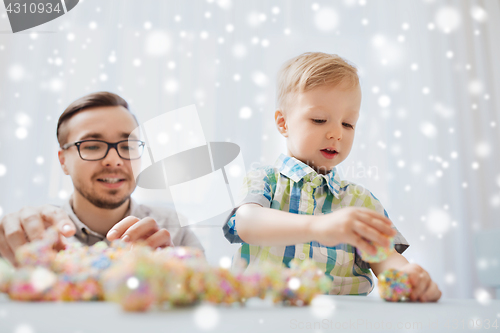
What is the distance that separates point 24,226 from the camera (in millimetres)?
Answer: 824

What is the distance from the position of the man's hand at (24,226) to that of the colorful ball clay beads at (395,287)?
65 centimetres

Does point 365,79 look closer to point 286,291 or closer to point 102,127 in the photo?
point 102,127

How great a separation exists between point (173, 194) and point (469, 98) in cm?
181

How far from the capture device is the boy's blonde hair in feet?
2.67

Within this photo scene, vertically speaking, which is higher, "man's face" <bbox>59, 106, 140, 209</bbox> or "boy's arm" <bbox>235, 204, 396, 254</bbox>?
"man's face" <bbox>59, 106, 140, 209</bbox>

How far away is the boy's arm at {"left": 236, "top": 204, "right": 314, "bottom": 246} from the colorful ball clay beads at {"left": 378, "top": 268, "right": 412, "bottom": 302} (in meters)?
0.13

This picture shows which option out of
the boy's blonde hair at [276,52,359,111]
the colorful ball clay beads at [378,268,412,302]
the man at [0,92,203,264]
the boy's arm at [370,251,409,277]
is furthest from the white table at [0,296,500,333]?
the man at [0,92,203,264]

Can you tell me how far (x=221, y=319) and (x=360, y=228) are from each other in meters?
0.22

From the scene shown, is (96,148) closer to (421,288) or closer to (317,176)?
(317,176)

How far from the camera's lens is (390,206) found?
1.93m

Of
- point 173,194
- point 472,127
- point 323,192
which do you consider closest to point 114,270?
point 323,192

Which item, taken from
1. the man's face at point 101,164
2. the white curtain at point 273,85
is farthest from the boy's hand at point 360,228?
the white curtain at point 273,85

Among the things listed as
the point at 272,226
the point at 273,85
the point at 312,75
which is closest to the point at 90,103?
the point at 312,75

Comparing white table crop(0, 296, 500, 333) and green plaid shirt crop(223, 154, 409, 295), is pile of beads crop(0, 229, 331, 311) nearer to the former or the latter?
white table crop(0, 296, 500, 333)
